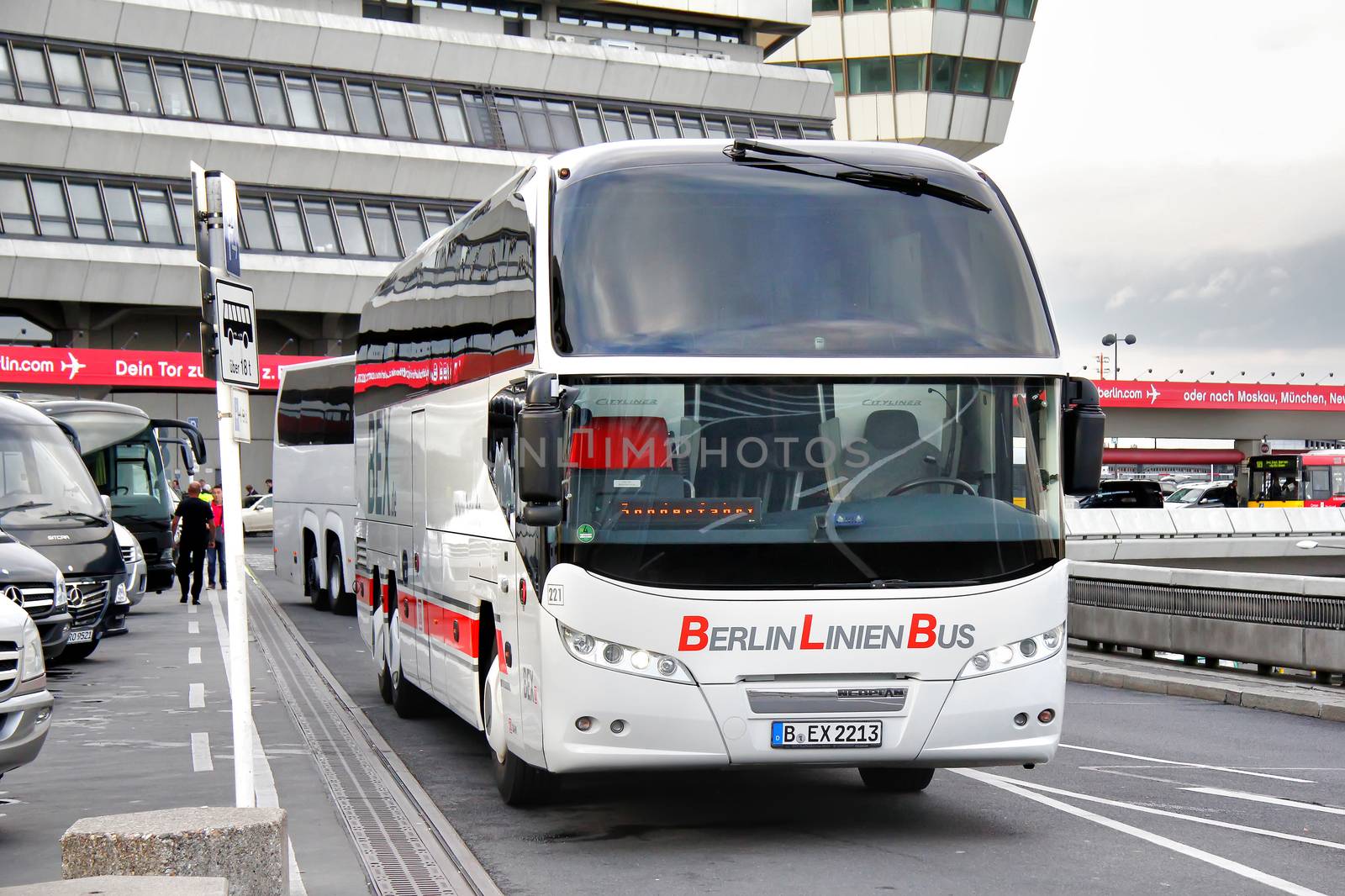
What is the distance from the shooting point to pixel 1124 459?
359ft

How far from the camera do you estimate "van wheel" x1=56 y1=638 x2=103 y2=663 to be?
60.4ft

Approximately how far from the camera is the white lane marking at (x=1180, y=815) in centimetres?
834

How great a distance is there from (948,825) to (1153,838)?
103 centimetres

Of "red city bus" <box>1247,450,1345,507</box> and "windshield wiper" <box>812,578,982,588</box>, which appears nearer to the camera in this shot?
"windshield wiper" <box>812,578,982,588</box>

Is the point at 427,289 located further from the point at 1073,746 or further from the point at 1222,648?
the point at 1222,648

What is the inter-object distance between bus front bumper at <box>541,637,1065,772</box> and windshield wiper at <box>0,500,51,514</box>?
1262 centimetres

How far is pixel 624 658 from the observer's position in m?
8.05

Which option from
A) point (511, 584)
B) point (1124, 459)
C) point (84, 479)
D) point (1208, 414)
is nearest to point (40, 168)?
point (84, 479)

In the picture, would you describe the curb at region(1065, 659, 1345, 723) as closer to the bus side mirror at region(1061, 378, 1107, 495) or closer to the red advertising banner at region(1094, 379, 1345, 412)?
the bus side mirror at region(1061, 378, 1107, 495)

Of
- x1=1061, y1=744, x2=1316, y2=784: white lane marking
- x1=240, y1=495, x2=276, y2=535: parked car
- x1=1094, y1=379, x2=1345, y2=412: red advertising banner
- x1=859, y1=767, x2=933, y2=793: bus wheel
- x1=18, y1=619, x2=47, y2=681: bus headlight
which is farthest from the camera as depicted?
x1=1094, y1=379, x2=1345, y2=412: red advertising banner

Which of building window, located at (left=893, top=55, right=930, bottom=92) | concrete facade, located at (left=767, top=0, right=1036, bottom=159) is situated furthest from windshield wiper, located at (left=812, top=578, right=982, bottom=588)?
building window, located at (left=893, top=55, right=930, bottom=92)

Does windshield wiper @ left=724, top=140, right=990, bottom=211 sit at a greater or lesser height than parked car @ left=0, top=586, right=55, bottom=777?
greater

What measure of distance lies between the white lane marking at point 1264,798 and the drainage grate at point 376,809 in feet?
14.1

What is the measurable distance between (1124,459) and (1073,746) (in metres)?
101
